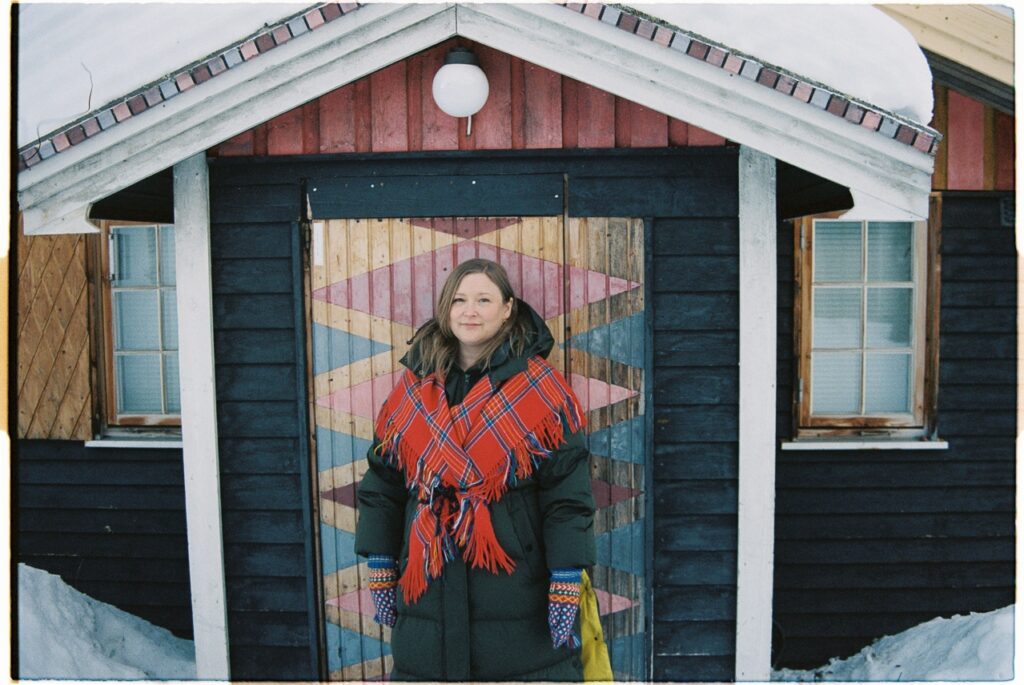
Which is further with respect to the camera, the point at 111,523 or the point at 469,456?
the point at 111,523

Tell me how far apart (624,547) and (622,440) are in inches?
19.2

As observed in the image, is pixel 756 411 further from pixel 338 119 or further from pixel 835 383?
pixel 338 119

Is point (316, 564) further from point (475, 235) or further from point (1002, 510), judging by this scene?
point (1002, 510)

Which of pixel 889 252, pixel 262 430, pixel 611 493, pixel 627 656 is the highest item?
pixel 889 252

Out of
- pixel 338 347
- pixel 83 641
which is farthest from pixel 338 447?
pixel 83 641

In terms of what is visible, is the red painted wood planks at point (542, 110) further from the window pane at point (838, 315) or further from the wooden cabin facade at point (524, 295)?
the window pane at point (838, 315)

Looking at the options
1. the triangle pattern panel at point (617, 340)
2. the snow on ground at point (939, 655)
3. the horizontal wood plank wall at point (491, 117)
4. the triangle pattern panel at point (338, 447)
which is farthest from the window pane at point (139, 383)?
the snow on ground at point (939, 655)

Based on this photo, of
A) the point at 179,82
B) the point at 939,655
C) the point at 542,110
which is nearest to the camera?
the point at 179,82

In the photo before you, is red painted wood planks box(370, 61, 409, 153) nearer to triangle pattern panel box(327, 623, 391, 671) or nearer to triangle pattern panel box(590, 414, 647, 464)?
triangle pattern panel box(590, 414, 647, 464)

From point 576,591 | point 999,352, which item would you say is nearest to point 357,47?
point 576,591

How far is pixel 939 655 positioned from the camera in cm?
401

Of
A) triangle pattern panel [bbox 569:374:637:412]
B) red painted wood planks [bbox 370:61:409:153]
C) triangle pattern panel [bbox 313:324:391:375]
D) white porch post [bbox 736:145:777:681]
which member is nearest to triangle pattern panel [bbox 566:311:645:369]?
triangle pattern panel [bbox 569:374:637:412]

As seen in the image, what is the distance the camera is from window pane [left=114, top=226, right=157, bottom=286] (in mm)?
4422

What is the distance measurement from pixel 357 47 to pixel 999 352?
371 centimetres
